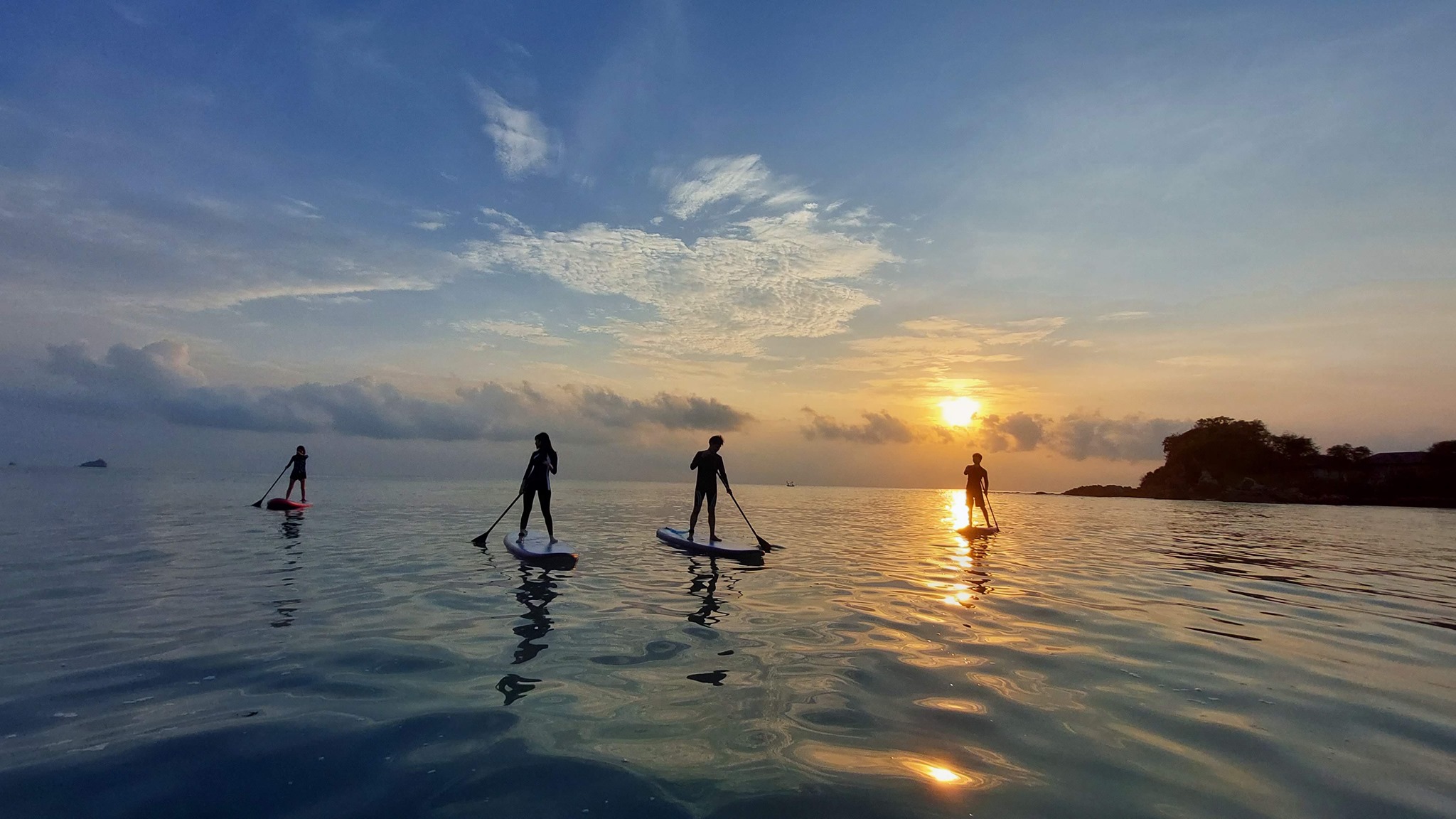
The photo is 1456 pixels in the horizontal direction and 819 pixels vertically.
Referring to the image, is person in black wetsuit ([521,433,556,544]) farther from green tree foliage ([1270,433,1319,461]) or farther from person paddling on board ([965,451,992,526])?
green tree foliage ([1270,433,1319,461])

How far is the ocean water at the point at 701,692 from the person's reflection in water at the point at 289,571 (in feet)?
0.35

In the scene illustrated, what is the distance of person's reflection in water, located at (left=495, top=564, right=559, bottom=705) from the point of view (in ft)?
19.7

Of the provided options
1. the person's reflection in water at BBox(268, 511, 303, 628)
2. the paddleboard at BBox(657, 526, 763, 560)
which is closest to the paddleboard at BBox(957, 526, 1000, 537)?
the paddleboard at BBox(657, 526, 763, 560)

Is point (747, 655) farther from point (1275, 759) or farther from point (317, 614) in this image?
point (317, 614)

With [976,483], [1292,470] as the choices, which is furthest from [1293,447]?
[976,483]

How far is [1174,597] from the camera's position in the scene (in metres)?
11.7

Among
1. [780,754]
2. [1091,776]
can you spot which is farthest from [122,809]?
[1091,776]

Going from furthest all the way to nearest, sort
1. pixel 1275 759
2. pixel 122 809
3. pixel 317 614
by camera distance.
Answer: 1. pixel 317 614
2. pixel 1275 759
3. pixel 122 809

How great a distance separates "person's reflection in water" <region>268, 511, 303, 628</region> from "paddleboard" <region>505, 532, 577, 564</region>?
4436 mm

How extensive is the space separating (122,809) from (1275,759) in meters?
8.04

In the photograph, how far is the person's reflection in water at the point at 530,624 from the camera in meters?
6.00

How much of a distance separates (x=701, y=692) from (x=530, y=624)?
3552mm

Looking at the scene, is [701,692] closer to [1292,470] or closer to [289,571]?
[289,571]

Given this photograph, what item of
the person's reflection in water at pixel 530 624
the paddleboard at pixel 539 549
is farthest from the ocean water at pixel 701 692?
the paddleboard at pixel 539 549
